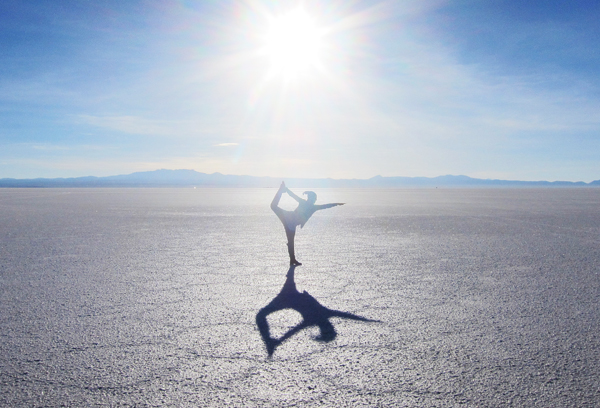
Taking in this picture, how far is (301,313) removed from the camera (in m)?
5.80

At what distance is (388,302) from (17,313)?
502 centimetres

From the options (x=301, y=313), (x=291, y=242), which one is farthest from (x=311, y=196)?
(x=301, y=313)

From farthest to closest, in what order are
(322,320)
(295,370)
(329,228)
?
1. (329,228)
2. (322,320)
3. (295,370)

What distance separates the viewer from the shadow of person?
16.1 feet

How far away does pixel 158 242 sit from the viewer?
12.2m

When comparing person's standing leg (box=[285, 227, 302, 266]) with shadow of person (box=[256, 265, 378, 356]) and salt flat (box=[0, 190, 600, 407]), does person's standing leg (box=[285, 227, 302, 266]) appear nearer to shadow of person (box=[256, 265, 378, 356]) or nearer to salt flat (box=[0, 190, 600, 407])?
salt flat (box=[0, 190, 600, 407])

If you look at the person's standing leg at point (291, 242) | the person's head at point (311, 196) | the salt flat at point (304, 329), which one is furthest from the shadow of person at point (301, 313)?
the person's head at point (311, 196)

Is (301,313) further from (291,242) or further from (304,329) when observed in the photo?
(291,242)

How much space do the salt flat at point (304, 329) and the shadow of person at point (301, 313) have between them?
5 cm

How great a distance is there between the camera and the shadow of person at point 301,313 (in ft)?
16.1

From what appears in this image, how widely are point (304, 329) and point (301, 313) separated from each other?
0.62 m

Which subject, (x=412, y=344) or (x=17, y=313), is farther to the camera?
(x=17, y=313)

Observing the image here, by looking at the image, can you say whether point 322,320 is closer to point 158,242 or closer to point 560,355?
point 560,355

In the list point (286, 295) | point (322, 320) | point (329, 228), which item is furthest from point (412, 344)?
point (329, 228)
